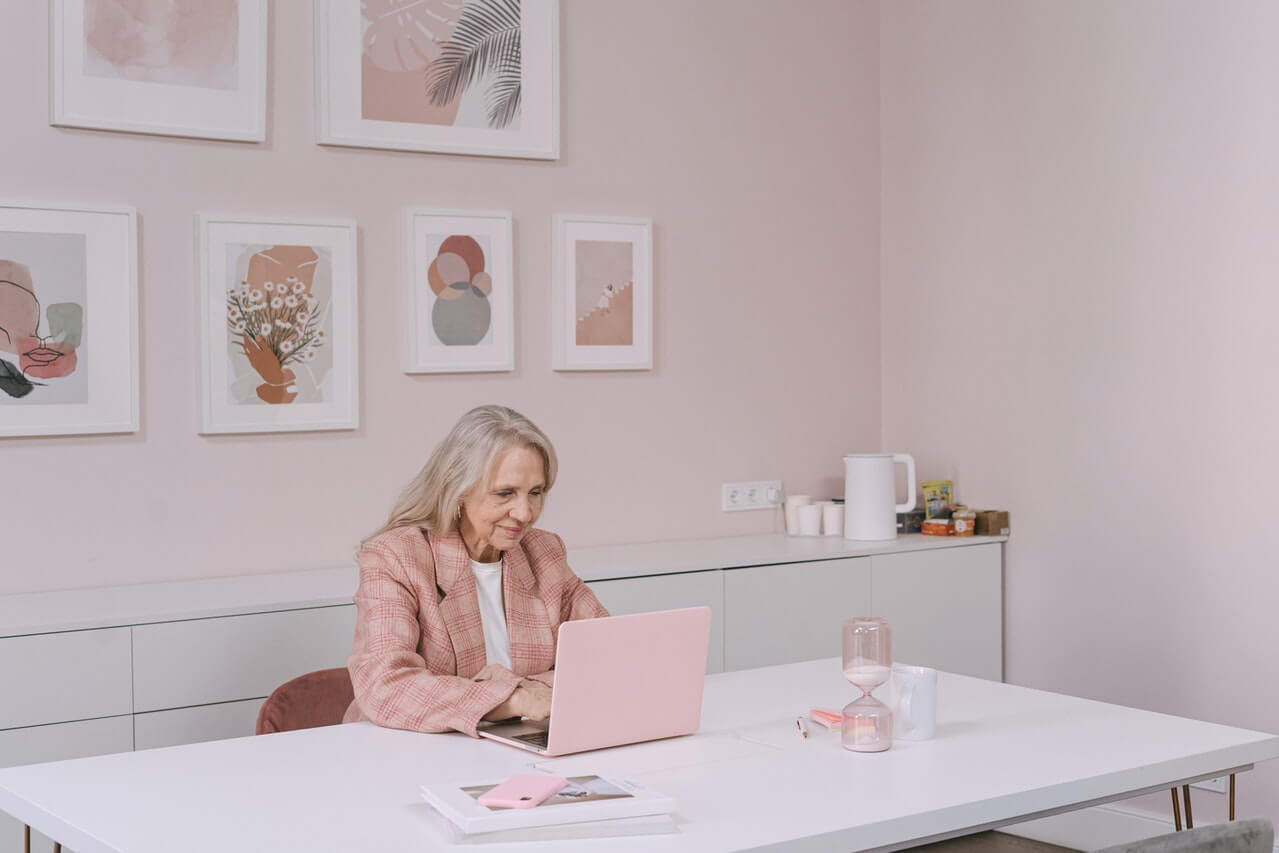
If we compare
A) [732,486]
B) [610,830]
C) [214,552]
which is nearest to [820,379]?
[732,486]

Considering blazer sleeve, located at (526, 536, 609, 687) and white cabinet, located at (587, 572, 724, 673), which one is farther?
white cabinet, located at (587, 572, 724, 673)

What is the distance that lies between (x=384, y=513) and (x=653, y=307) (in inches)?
41.3

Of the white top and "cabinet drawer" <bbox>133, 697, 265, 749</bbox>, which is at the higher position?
the white top

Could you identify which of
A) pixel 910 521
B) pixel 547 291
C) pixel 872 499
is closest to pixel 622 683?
pixel 547 291

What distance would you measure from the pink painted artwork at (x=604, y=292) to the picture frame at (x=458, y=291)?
238 millimetres

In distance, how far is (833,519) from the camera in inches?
170

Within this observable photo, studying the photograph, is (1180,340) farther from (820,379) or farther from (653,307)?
(653,307)

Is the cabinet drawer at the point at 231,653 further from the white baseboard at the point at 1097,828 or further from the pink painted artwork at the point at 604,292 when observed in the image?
the white baseboard at the point at 1097,828

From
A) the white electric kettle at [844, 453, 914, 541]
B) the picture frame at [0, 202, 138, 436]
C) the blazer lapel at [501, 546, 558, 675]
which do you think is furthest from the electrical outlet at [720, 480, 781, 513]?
the picture frame at [0, 202, 138, 436]

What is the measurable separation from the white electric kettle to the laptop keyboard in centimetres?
214

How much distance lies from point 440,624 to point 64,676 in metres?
0.91

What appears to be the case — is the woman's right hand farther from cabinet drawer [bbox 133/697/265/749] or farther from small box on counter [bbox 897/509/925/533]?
small box on counter [bbox 897/509/925/533]

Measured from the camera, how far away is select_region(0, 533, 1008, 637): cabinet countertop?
2967mm

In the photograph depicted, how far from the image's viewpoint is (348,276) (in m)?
3.67
